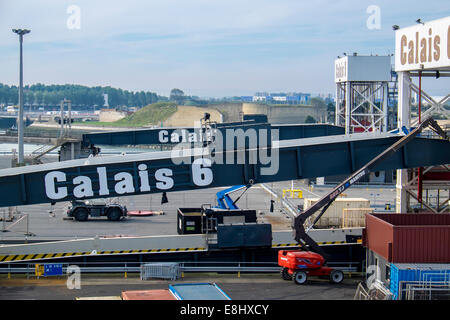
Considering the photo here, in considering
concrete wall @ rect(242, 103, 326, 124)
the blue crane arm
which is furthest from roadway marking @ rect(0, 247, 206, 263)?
concrete wall @ rect(242, 103, 326, 124)

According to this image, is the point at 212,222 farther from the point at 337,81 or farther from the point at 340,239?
the point at 337,81

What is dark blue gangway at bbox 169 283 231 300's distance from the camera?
16969mm

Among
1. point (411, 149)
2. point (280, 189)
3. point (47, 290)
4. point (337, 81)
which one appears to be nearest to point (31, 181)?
point (47, 290)

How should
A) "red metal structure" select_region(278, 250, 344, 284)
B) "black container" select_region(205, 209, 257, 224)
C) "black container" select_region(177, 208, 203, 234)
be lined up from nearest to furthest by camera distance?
"red metal structure" select_region(278, 250, 344, 284) < "black container" select_region(205, 209, 257, 224) < "black container" select_region(177, 208, 203, 234)

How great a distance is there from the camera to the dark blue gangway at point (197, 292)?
17.0 meters

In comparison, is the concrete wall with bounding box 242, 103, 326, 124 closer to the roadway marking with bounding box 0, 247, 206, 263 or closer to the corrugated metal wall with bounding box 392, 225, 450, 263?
the roadway marking with bounding box 0, 247, 206, 263

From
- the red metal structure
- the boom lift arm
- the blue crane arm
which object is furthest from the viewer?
the blue crane arm

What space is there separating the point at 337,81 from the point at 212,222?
37.7m

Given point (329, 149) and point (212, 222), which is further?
point (212, 222)

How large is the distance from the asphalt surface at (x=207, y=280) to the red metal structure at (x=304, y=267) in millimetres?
302

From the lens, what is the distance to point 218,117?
15612 cm

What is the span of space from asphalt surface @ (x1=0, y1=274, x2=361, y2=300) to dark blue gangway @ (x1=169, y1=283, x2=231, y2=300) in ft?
10.3
